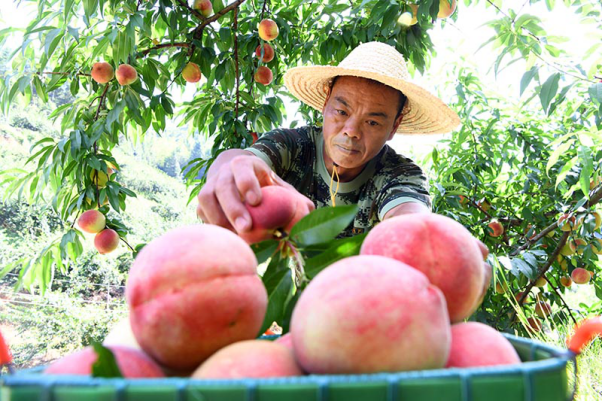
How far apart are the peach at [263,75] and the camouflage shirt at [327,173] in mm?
654

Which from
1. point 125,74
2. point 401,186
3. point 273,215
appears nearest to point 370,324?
point 273,215

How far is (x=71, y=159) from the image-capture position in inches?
73.4

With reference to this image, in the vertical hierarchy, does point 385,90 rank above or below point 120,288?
above

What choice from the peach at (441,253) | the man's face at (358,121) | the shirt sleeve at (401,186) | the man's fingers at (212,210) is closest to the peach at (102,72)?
the man's face at (358,121)

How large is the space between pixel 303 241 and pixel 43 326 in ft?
26.2

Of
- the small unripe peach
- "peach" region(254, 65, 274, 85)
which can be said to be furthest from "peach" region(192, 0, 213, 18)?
the small unripe peach

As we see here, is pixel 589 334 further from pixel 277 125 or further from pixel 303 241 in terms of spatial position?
pixel 277 125

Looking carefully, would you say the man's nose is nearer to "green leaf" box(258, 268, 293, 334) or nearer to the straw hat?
the straw hat

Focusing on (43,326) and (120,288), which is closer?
(43,326)

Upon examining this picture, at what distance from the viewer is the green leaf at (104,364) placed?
0.98 feet

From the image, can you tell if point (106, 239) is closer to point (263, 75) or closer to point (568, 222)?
point (263, 75)

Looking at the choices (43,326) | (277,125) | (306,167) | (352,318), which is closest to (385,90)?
(306,167)

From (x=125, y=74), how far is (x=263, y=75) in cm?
61

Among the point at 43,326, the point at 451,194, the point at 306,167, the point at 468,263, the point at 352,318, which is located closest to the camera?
the point at 352,318
